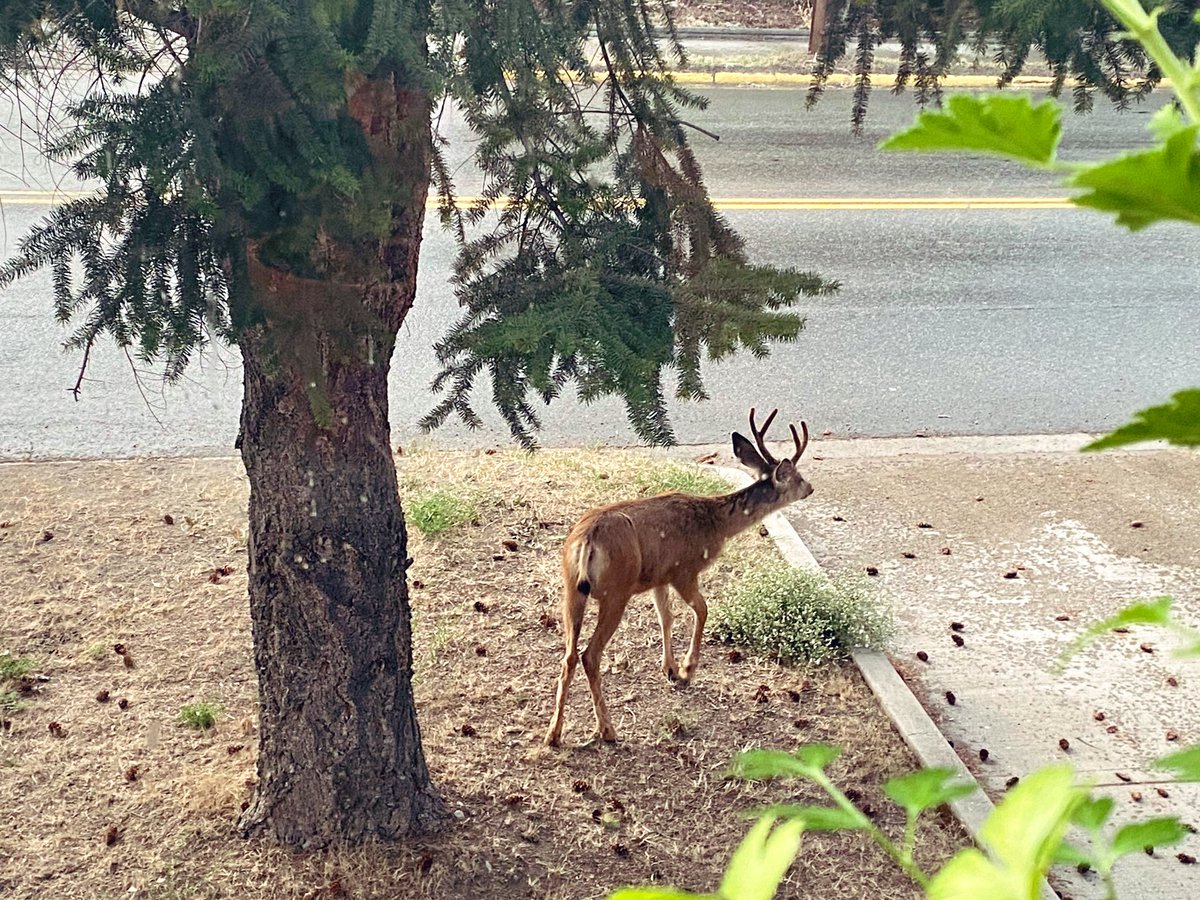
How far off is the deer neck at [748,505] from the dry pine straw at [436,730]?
0.62m

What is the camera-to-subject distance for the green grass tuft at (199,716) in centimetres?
500

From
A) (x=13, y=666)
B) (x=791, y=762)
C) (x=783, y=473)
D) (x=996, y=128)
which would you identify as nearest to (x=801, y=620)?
(x=783, y=473)

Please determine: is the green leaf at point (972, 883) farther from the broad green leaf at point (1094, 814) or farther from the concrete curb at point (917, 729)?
the concrete curb at point (917, 729)

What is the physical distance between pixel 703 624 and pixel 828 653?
598 millimetres

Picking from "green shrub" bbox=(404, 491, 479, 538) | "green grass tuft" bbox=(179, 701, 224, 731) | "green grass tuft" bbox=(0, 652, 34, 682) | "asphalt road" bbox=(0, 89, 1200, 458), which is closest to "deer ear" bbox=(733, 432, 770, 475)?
"green shrub" bbox=(404, 491, 479, 538)

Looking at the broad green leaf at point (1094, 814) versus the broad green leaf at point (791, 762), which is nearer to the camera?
the broad green leaf at point (1094, 814)

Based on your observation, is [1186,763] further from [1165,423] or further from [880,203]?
[880,203]

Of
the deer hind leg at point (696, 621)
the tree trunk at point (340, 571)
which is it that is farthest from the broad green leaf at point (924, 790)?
the deer hind leg at point (696, 621)

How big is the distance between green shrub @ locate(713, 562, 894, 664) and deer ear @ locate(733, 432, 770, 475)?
54cm

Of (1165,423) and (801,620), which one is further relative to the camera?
(801,620)

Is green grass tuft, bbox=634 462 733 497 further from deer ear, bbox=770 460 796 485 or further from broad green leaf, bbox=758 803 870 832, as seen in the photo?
broad green leaf, bbox=758 803 870 832

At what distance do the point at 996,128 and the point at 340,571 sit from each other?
350 centimetres

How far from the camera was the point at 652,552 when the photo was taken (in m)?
5.01

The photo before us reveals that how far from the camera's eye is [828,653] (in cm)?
558
